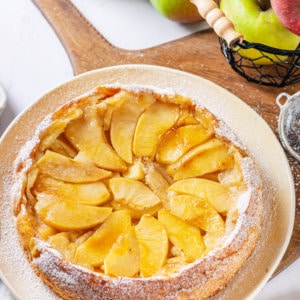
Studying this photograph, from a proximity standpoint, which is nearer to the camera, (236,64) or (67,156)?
(67,156)

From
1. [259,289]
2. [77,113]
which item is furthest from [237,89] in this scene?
A: [259,289]

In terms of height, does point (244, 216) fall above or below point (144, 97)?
below

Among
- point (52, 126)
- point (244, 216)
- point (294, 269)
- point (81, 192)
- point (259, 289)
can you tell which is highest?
Result: point (52, 126)

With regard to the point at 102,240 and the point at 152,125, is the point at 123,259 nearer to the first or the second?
the point at 102,240

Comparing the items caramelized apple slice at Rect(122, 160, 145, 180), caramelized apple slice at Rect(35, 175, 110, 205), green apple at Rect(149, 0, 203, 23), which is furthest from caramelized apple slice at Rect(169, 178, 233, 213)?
green apple at Rect(149, 0, 203, 23)

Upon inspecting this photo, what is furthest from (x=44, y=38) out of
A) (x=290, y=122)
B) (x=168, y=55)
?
(x=290, y=122)

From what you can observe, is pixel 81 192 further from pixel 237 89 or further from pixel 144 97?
pixel 237 89

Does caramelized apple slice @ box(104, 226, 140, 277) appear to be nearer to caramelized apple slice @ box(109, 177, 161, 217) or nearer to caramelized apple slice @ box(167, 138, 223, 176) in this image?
caramelized apple slice @ box(109, 177, 161, 217)
